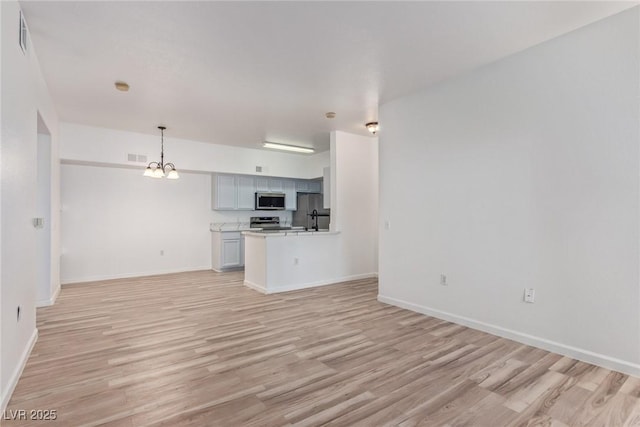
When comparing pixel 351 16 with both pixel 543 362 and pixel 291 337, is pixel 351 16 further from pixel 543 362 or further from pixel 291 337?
pixel 543 362

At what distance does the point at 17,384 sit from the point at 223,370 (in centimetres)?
138

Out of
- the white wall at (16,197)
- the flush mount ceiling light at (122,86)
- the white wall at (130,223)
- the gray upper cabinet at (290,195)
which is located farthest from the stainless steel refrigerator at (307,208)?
the white wall at (16,197)

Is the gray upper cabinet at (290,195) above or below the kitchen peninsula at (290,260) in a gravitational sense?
above

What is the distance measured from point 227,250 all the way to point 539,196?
5.75 m

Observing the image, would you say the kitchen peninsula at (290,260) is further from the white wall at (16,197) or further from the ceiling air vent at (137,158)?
the white wall at (16,197)

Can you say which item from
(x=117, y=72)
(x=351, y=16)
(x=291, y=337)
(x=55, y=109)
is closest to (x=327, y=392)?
(x=291, y=337)

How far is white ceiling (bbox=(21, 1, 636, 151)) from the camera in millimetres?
2387

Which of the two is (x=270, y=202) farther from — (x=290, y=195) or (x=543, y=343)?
(x=543, y=343)

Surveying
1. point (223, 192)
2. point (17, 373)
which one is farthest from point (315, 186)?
point (17, 373)

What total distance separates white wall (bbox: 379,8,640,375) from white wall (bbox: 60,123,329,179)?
3.99 meters

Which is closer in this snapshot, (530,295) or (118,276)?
(530,295)

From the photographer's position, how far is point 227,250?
701 cm

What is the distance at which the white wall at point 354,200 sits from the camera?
18.7 ft

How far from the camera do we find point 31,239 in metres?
2.89
